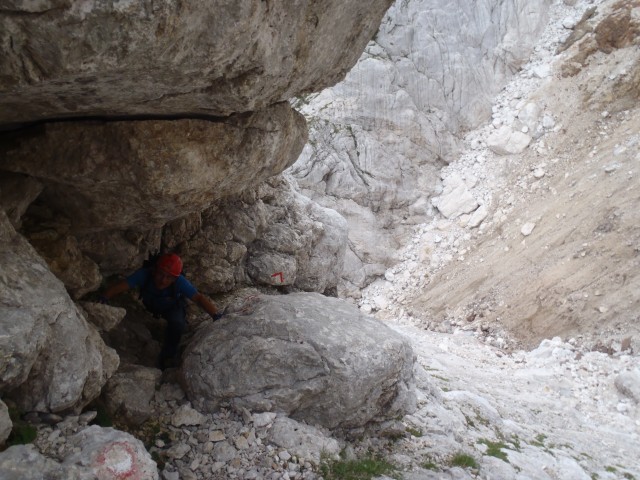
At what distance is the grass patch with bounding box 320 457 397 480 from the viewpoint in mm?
6496

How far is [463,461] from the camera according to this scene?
7.78 meters

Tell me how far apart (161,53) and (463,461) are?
7269 millimetres

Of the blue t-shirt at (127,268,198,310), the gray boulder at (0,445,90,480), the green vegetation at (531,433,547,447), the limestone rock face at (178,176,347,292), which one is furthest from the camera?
the green vegetation at (531,433,547,447)

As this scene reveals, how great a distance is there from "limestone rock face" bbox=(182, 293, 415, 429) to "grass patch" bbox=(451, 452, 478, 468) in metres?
1.09

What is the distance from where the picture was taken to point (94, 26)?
366cm

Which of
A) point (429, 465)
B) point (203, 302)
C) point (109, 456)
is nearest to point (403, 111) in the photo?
point (203, 302)

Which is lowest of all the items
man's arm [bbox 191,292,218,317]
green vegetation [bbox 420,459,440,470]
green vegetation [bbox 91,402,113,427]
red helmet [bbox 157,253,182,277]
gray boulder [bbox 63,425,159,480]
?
green vegetation [bbox 420,459,440,470]

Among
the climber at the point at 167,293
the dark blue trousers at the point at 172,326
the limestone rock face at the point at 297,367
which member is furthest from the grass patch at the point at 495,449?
the dark blue trousers at the point at 172,326

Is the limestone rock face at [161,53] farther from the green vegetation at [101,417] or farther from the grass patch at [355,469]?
the grass patch at [355,469]

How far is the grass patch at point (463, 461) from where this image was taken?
7.71 m

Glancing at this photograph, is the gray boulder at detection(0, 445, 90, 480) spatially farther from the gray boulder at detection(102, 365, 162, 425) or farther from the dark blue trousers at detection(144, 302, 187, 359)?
the dark blue trousers at detection(144, 302, 187, 359)

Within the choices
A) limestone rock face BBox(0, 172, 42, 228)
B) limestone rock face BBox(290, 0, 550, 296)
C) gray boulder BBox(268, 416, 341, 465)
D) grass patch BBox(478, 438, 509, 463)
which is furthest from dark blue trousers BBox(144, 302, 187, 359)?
limestone rock face BBox(290, 0, 550, 296)

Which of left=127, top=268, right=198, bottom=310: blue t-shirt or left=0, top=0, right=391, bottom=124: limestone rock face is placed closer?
left=0, top=0, right=391, bottom=124: limestone rock face

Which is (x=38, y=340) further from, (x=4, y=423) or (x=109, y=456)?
(x=109, y=456)
